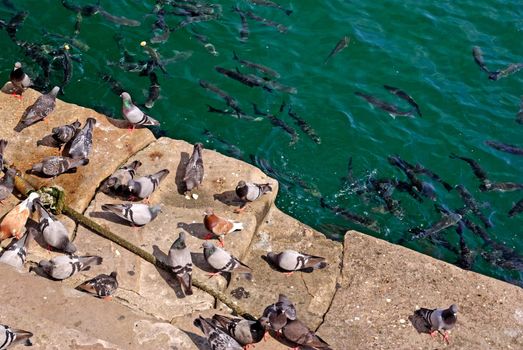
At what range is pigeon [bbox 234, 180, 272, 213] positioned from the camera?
9.71 meters

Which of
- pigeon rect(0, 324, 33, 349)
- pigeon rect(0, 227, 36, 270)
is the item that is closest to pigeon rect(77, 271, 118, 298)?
pigeon rect(0, 227, 36, 270)

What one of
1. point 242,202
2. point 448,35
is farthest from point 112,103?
point 448,35

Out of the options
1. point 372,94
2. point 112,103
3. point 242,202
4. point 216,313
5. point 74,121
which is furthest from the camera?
point 372,94

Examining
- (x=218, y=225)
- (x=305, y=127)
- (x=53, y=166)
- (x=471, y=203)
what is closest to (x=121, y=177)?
(x=53, y=166)

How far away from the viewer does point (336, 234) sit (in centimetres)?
1141

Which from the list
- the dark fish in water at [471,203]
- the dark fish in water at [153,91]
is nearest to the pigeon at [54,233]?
the dark fish in water at [153,91]

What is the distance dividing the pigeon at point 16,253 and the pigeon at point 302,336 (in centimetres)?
348

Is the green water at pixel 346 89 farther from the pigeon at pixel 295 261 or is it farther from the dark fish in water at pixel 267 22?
the pigeon at pixel 295 261

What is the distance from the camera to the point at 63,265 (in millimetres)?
Answer: 8438

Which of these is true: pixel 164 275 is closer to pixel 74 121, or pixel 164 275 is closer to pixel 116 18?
pixel 74 121

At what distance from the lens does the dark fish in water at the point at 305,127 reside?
43.2ft

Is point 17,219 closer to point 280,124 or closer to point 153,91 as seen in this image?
point 153,91

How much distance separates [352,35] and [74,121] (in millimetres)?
7373

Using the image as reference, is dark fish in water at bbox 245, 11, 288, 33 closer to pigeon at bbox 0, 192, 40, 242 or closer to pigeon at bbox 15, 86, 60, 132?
pigeon at bbox 15, 86, 60, 132
